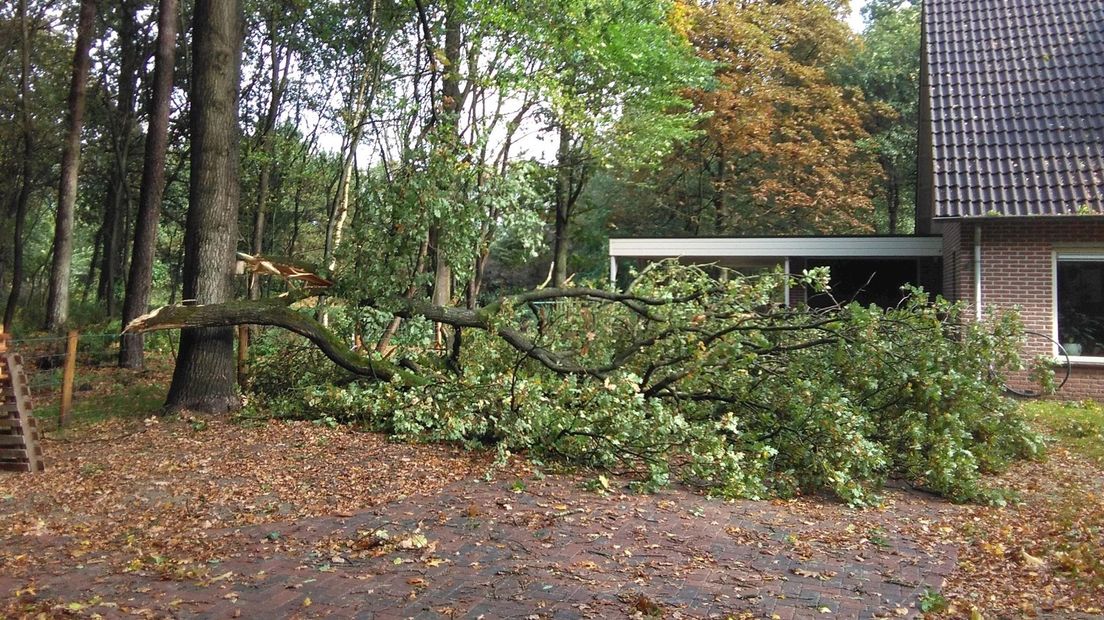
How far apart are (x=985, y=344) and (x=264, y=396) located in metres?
7.44

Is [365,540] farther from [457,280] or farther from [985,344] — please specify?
[985,344]

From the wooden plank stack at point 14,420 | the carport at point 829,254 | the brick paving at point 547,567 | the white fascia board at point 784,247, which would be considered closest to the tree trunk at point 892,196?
the carport at point 829,254

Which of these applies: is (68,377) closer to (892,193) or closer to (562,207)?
(562,207)

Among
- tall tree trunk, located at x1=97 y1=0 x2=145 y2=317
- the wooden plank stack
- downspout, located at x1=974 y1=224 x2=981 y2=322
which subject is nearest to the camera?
the wooden plank stack

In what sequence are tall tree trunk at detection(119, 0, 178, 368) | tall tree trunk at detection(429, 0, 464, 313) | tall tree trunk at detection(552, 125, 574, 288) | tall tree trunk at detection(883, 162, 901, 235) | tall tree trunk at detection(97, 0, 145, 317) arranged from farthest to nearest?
1. tall tree trunk at detection(883, 162, 901, 235)
2. tall tree trunk at detection(552, 125, 574, 288)
3. tall tree trunk at detection(97, 0, 145, 317)
4. tall tree trunk at detection(119, 0, 178, 368)
5. tall tree trunk at detection(429, 0, 464, 313)

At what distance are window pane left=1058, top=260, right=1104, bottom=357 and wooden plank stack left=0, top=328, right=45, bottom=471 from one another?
1327 centimetres

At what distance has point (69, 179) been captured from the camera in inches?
687

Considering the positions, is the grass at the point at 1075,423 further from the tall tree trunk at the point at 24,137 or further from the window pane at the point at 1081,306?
the tall tree trunk at the point at 24,137

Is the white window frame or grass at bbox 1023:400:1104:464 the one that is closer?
grass at bbox 1023:400:1104:464

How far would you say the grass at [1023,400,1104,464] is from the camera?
953cm

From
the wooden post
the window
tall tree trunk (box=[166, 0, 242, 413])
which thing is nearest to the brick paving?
tall tree trunk (box=[166, 0, 242, 413])

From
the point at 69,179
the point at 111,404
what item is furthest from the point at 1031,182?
the point at 69,179

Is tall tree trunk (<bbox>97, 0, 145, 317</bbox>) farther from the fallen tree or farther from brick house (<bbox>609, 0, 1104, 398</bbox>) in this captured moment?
brick house (<bbox>609, 0, 1104, 398</bbox>)

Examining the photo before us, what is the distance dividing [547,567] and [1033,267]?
11305 millimetres
